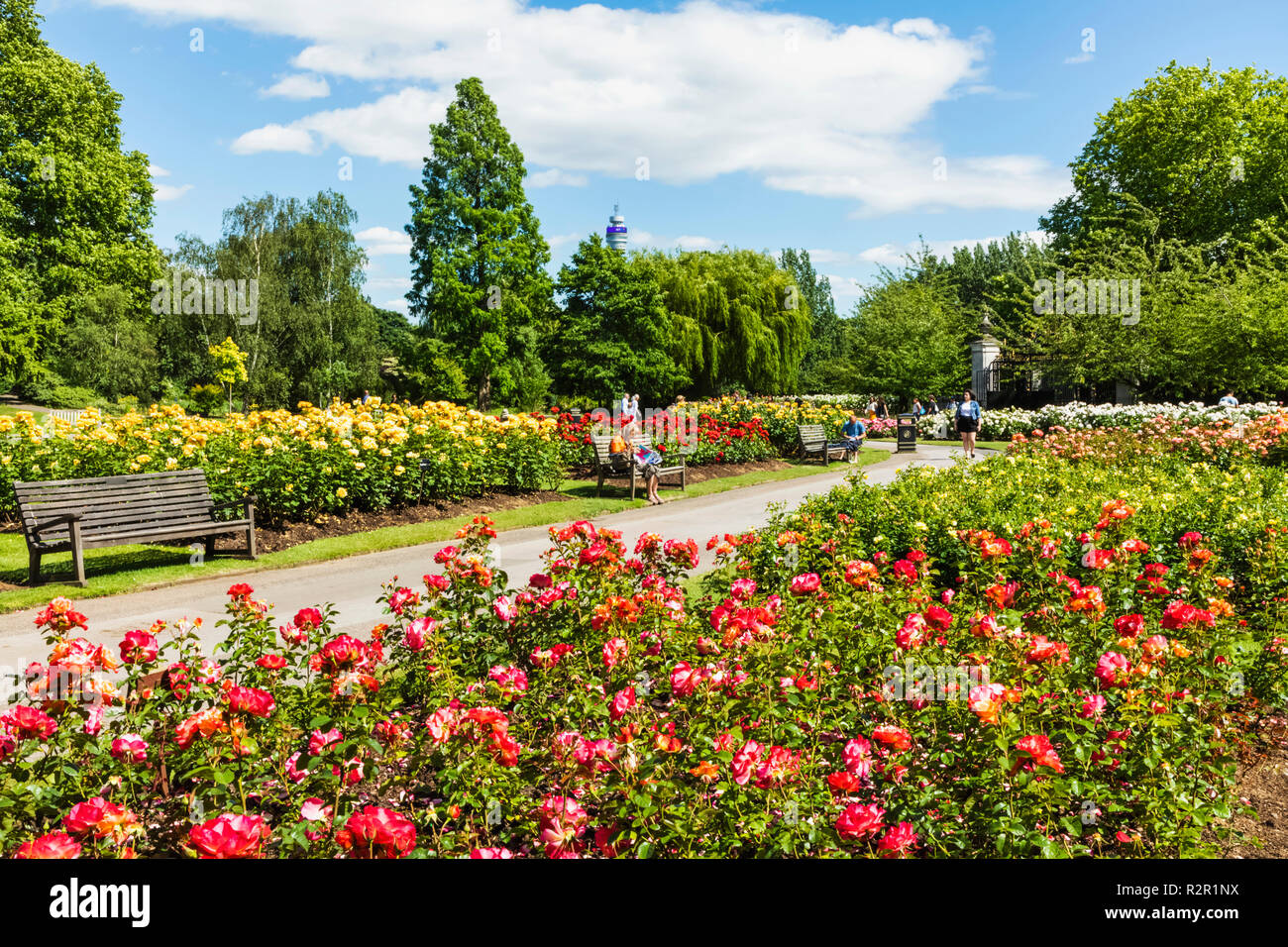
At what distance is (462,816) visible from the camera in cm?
291

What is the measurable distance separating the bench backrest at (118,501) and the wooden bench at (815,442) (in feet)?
39.4

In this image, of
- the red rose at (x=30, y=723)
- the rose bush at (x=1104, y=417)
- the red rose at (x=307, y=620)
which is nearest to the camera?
the red rose at (x=30, y=723)

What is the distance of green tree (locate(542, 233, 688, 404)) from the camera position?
1223 inches

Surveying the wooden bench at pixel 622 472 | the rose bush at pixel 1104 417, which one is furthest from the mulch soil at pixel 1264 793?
the rose bush at pixel 1104 417

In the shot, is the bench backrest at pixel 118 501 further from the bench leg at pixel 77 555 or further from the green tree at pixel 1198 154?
the green tree at pixel 1198 154

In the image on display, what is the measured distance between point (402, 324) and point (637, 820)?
312ft

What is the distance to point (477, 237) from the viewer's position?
1276 inches

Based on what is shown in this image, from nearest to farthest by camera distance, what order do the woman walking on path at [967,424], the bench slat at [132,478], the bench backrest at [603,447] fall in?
the bench slat at [132,478], the bench backrest at [603,447], the woman walking on path at [967,424]

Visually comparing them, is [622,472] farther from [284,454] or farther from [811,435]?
[811,435]

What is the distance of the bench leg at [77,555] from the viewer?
7406 millimetres

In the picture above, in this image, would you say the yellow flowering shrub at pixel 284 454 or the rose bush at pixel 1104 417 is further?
the rose bush at pixel 1104 417

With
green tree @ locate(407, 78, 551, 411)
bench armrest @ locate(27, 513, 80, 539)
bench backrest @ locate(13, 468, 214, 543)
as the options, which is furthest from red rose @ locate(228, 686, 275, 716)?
green tree @ locate(407, 78, 551, 411)

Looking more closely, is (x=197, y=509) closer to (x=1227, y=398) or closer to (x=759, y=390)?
(x=1227, y=398)

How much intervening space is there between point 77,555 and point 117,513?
0.61 m
